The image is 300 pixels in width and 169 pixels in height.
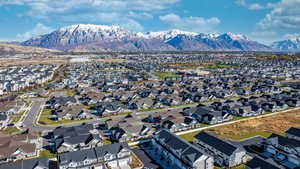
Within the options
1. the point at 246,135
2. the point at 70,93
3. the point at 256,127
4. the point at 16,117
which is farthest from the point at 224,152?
the point at 70,93

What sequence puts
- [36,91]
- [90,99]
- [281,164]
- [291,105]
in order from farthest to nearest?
[36,91] < [90,99] < [291,105] < [281,164]

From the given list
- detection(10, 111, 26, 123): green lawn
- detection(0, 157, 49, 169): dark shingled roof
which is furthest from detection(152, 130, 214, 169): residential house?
detection(10, 111, 26, 123): green lawn

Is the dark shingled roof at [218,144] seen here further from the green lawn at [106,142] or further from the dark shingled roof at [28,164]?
the dark shingled roof at [28,164]

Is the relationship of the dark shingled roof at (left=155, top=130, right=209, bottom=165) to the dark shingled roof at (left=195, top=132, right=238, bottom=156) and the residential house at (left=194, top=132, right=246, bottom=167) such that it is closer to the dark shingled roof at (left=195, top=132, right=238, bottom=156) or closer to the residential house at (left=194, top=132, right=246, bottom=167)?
the residential house at (left=194, top=132, right=246, bottom=167)

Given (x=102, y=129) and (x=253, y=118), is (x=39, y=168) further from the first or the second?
(x=253, y=118)

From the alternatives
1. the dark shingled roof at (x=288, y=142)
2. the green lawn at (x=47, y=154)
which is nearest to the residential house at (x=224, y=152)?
the dark shingled roof at (x=288, y=142)

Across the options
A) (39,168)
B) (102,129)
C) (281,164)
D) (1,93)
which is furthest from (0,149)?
(1,93)
